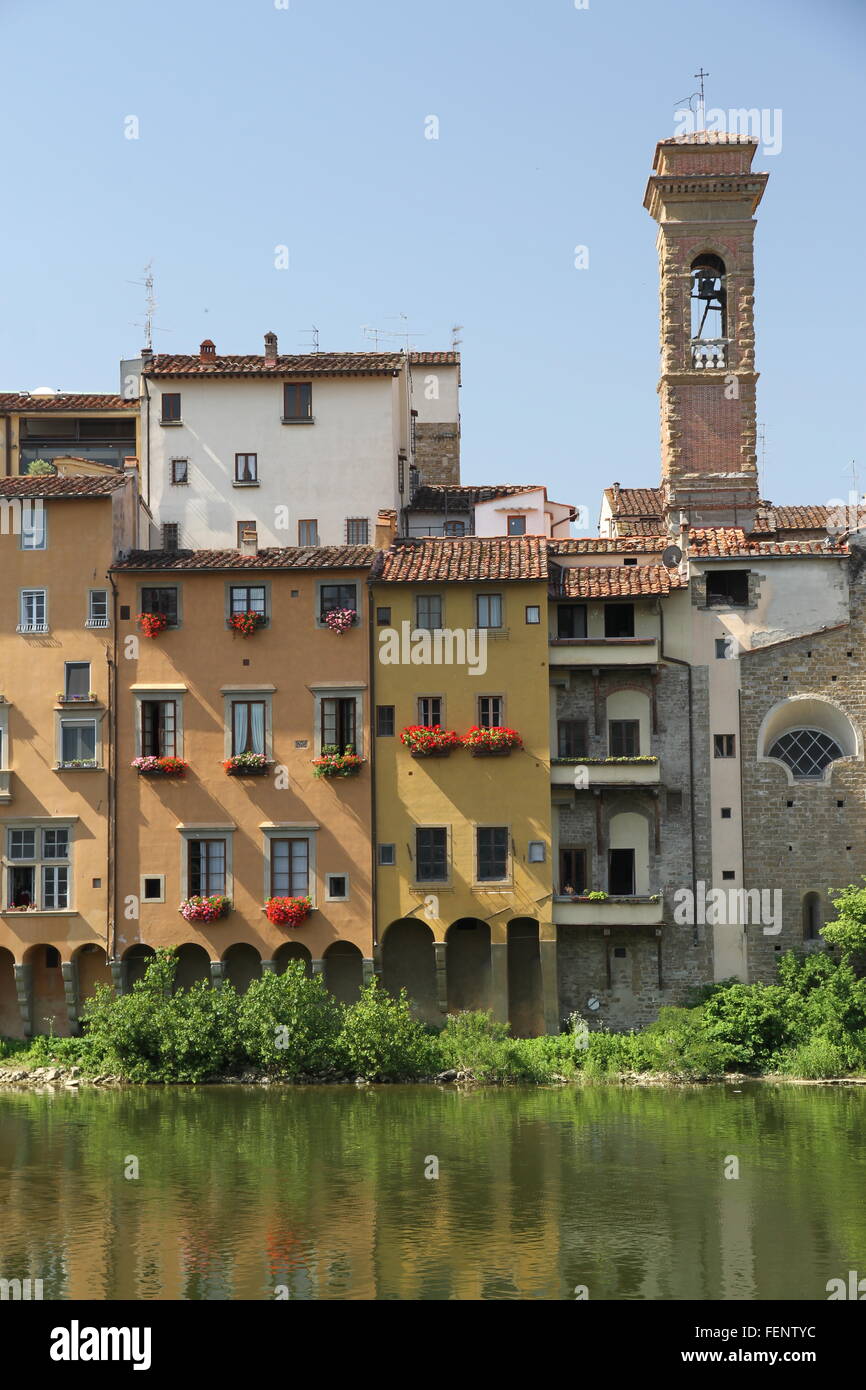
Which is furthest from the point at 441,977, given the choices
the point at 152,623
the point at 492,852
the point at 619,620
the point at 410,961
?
the point at 152,623

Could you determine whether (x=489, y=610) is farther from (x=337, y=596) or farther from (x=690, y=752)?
(x=690, y=752)

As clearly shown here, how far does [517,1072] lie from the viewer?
46.9 m

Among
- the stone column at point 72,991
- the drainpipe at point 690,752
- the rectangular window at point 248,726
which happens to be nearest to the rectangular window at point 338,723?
the rectangular window at point 248,726

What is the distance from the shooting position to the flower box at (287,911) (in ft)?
160

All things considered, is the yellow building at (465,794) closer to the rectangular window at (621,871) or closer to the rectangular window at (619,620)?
the rectangular window at (621,871)

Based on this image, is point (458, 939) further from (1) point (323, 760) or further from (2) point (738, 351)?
(2) point (738, 351)

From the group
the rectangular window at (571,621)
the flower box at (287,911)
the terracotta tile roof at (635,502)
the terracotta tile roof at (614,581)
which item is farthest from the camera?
the terracotta tile roof at (635,502)

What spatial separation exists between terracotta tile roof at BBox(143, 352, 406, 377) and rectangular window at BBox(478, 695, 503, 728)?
12786mm

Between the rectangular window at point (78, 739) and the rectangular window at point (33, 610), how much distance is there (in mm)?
2767

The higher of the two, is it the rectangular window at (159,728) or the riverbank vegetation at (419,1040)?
the rectangular window at (159,728)
